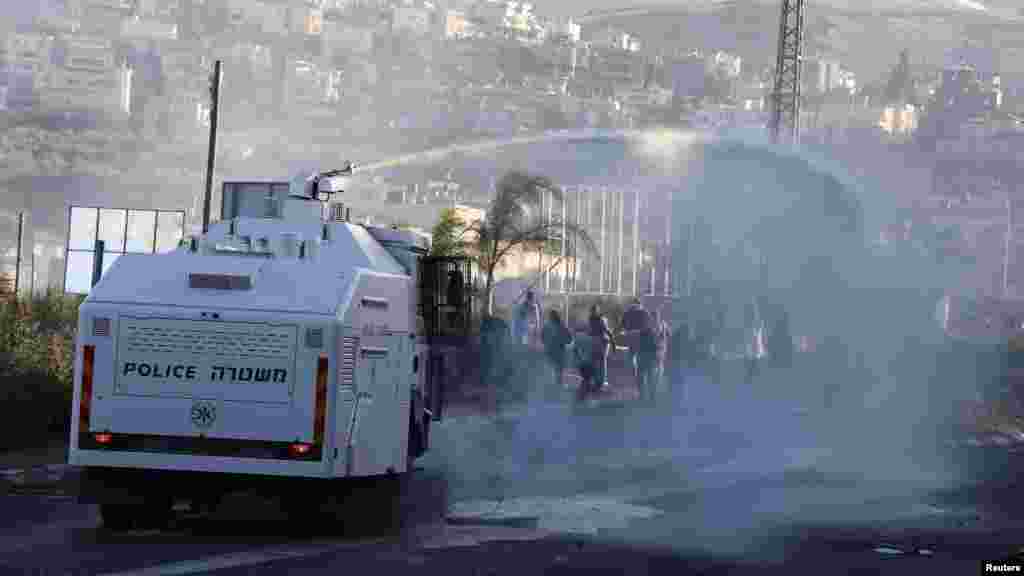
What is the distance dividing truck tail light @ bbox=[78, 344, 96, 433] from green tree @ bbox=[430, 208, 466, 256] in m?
34.1

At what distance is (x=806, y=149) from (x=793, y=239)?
25.4 ft

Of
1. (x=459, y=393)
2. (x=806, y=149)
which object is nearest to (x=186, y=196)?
(x=806, y=149)

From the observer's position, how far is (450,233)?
51.4m

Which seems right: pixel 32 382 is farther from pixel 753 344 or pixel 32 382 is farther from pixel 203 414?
pixel 753 344

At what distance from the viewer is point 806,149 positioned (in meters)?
53.4

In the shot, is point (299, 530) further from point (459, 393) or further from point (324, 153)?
point (324, 153)

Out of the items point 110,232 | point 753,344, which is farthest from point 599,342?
point 110,232

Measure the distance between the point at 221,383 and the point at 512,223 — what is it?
37.2m

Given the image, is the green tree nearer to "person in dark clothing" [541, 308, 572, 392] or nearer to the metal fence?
the metal fence

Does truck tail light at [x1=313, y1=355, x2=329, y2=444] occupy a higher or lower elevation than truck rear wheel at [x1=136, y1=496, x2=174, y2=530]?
higher

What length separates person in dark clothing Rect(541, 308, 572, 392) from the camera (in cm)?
3238

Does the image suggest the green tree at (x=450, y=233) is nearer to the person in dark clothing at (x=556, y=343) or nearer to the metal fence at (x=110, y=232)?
the metal fence at (x=110, y=232)

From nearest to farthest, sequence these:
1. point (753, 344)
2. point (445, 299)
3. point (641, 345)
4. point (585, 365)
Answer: point (445, 299) < point (641, 345) < point (585, 365) < point (753, 344)

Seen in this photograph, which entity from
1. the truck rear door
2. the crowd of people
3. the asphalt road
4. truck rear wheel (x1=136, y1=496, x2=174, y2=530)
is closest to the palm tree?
the crowd of people
